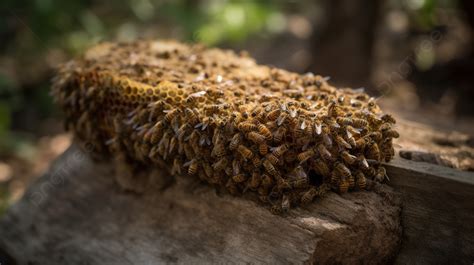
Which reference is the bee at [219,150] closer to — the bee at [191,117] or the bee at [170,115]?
the bee at [191,117]

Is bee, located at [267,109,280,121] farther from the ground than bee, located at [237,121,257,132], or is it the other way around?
bee, located at [267,109,280,121]

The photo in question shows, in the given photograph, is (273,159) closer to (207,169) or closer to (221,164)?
(221,164)

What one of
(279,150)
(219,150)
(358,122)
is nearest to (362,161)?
(358,122)

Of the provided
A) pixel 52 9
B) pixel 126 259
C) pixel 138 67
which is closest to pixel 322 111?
pixel 138 67

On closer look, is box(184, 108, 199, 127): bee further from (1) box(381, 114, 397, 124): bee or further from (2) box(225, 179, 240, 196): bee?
(1) box(381, 114, 397, 124): bee

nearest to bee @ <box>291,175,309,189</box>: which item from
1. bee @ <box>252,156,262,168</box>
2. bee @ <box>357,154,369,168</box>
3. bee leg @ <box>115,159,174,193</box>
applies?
bee @ <box>252,156,262,168</box>

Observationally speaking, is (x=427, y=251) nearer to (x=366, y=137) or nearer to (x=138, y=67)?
(x=366, y=137)
